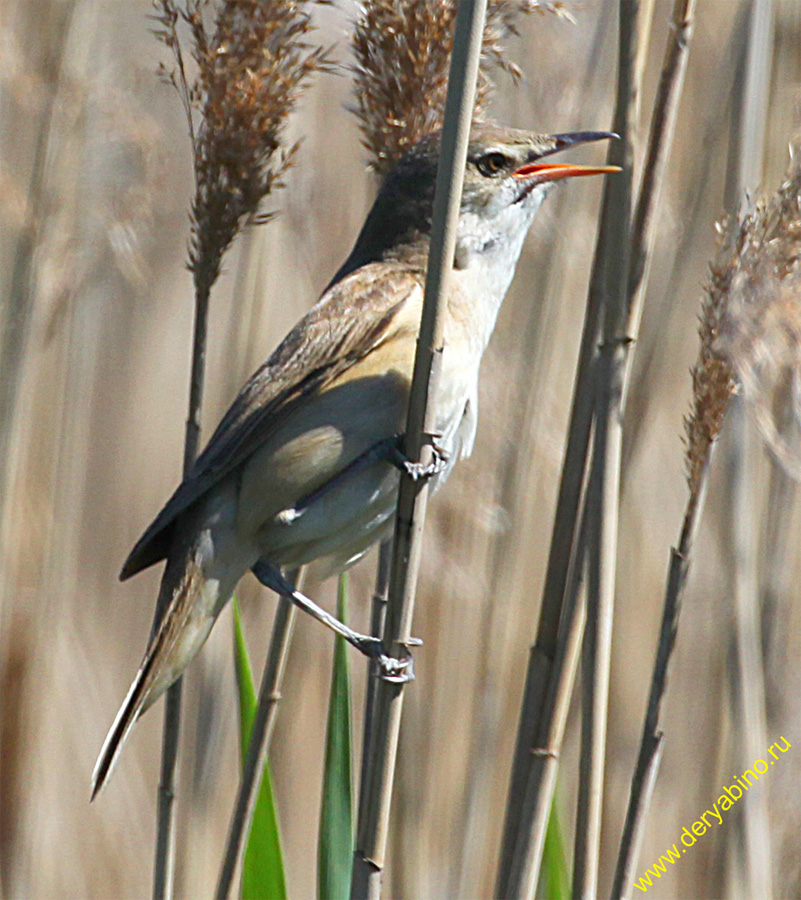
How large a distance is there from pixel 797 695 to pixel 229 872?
1.34 meters

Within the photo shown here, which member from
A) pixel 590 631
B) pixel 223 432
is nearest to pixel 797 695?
pixel 590 631

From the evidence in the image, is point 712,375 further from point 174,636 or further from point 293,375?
point 174,636

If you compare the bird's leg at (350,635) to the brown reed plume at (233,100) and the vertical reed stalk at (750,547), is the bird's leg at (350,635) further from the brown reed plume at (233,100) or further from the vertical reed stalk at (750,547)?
the vertical reed stalk at (750,547)

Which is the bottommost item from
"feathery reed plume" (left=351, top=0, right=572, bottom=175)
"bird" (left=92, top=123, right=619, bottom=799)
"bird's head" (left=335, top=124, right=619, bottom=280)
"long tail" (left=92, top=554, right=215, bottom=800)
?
"long tail" (left=92, top=554, right=215, bottom=800)

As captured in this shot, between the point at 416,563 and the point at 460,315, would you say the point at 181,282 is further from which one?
the point at 416,563

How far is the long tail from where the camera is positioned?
1.73 metres

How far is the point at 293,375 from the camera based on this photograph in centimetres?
182

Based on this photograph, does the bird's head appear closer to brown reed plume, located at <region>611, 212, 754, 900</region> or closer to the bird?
the bird

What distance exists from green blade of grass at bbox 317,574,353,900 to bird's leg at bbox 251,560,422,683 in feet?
0.16

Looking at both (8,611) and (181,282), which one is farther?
(181,282)

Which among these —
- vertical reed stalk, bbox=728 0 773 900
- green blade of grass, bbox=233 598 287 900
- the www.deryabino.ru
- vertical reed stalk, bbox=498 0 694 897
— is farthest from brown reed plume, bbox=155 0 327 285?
the www.deryabino.ru

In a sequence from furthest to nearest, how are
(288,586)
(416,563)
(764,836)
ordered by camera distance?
(764,836) → (288,586) → (416,563)

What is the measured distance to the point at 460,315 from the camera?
6.05ft

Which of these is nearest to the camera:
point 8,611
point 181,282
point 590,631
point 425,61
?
point 590,631
